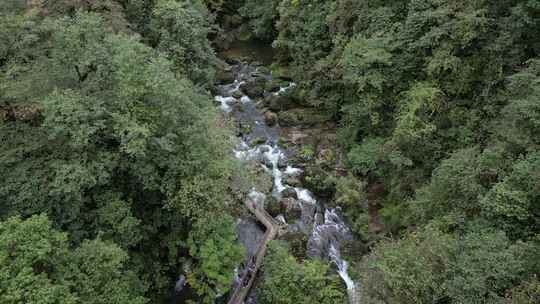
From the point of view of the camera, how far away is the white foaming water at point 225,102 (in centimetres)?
2939

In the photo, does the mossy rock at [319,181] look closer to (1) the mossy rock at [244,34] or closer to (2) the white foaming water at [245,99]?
(2) the white foaming water at [245,99]

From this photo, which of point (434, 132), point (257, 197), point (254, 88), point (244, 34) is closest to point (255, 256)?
point (257, 197)

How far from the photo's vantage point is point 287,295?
50.9ft

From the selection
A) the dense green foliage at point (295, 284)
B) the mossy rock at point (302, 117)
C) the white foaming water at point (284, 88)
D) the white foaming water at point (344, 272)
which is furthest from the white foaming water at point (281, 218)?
the white foaming water at point (284, 88)

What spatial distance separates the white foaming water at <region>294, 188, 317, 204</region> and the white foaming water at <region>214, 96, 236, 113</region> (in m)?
9.46

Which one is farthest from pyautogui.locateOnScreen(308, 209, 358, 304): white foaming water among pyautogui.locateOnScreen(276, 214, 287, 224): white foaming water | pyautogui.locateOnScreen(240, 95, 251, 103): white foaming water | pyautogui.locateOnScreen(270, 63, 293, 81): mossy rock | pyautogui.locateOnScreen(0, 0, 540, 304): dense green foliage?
pyautogui.locateOnScreen(270, 63, 293, 81): mossy rock

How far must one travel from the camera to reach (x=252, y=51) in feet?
119

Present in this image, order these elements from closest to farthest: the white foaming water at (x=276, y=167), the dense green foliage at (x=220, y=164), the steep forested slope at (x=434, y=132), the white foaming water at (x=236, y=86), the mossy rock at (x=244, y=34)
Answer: the dense green foliage at (x=220, y=164), the steep forested slope at (x=434, y=132), the white foaming water at (x=276, y=167), the white foaming water at (x=236, y=86), the mossy rock at (x=244, y=34)

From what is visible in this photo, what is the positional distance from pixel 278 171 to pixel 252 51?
632 inches

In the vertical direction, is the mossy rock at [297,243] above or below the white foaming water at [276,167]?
above

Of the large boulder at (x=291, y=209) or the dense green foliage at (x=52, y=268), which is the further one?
the large boulder at (x=291, y=209)

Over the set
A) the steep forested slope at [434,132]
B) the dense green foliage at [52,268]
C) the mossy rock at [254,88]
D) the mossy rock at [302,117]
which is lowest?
the mossy rock at [254,88]

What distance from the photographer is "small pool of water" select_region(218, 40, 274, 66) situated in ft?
115

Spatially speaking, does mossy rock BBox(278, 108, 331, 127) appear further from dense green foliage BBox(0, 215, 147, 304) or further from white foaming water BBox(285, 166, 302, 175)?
dense green foliage BBox(0, 215, 147, 304)
